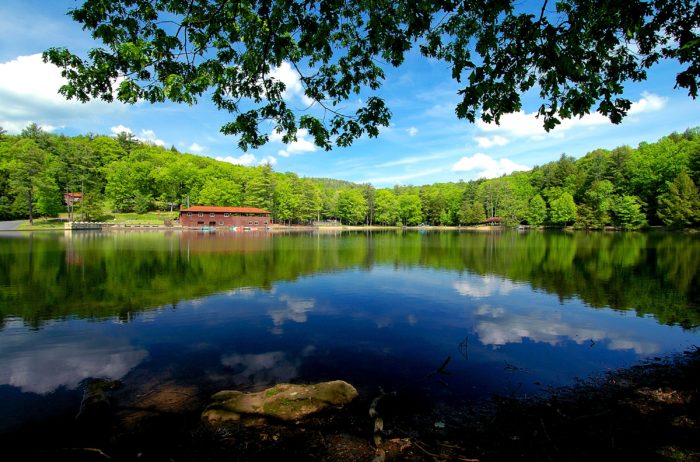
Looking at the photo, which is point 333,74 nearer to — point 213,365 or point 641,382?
point 213,365

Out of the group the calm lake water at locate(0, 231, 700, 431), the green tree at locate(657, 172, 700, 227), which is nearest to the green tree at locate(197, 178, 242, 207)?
the calm lake water at locate(0, 231, 700, 431)

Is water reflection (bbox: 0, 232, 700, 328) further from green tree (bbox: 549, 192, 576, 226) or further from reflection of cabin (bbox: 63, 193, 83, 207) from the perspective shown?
green tree (bbox: 549, 192, 576, 226)

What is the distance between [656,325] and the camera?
12.4m

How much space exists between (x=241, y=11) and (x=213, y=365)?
788cm

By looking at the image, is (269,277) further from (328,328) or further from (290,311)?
(328,328)

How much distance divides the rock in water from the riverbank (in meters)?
0.19

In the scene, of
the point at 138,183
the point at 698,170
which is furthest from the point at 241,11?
the point at 138,183

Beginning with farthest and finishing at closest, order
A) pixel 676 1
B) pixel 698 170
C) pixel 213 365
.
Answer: pixel 698 170 → pixel 213 365 → pixel 676 1

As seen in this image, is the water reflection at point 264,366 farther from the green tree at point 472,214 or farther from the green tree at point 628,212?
the green tree at point 472,214

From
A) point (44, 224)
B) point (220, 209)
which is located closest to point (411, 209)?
point (220, 209)

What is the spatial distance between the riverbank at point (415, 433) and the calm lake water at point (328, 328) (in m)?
0.81

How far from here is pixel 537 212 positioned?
10994 cm

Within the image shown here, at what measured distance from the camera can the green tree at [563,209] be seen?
9938cm

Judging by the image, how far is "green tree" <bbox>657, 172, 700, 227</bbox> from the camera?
6994cm
